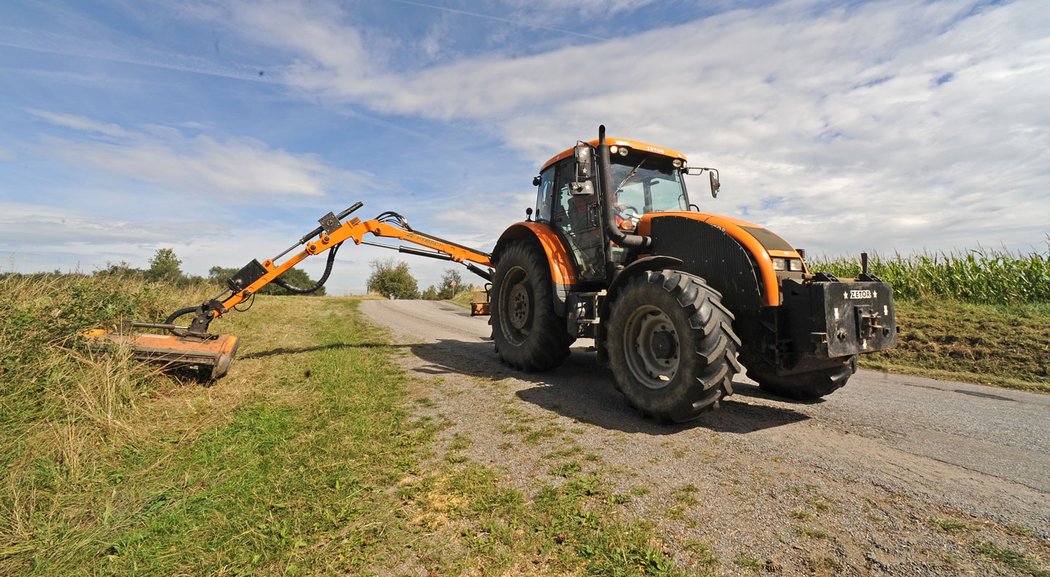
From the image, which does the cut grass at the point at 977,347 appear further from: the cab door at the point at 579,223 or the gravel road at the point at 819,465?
the cab door at the point at 579,223

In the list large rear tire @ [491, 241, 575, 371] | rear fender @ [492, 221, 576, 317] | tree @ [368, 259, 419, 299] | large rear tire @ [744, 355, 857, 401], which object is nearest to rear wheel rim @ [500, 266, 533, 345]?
large rear tire @ [491, 241, 575, 371]

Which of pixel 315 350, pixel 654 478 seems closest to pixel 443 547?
pixel 654 478

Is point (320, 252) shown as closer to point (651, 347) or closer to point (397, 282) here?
point (651, 347)

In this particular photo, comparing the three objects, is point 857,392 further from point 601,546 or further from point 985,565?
point 601,546

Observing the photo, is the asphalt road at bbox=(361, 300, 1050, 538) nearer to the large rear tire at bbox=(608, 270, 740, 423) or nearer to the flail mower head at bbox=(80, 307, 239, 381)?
the large rear tire at bbox=(608, 270, 740, 423)

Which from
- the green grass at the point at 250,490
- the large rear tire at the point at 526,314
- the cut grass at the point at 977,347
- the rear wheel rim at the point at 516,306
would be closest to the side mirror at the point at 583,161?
the large rear tire at the point at 526,314

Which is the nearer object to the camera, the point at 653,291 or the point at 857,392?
the point at 653,291

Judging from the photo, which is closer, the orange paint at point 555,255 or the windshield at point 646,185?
the windshield at point 646,185

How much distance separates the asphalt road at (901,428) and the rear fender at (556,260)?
1065mm

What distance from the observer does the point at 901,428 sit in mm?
4004

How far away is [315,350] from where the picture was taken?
8242 millimetres

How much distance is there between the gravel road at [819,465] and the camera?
2248mm

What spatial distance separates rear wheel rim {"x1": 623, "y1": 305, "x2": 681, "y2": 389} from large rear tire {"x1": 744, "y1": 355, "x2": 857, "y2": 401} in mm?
945

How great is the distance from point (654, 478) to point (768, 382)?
104 inches
